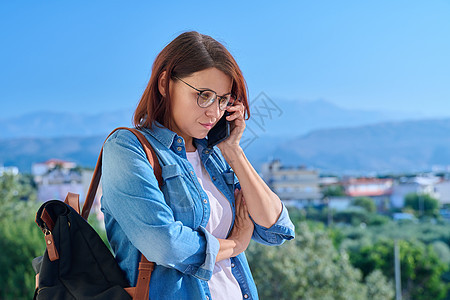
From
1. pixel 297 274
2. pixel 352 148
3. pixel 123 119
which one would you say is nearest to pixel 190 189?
pixel 297 274

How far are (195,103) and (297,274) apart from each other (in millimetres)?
6718

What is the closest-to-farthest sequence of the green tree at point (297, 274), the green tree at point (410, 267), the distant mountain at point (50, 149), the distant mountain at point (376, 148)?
the green tree at point (297, 274)
the green tree at point (410, 267)
the distant mountain at point (50, 149)
the distant mountain at point (376, 148)

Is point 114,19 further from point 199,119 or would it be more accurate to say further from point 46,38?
point 199,119

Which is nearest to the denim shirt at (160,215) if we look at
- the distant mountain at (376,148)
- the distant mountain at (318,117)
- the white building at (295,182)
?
the white building at (295,182)

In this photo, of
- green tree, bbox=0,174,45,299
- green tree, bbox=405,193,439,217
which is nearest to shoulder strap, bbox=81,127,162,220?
green tree, bbox=0,174,45,299

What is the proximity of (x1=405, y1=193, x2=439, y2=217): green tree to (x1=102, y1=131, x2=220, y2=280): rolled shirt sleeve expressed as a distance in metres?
31.7

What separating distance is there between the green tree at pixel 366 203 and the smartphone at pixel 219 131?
1164 inches

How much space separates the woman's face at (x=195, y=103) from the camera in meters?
0.89

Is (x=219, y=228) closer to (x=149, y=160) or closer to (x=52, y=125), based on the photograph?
(x=149, y=160)

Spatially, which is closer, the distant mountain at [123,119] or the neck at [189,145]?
the neck at [189,145]

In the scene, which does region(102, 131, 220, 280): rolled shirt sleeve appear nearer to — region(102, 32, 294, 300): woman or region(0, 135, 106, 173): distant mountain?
region(102, 32, 294, 300): woman

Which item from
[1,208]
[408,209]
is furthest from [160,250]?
[408,209]

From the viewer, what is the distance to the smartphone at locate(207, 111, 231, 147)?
0.99m

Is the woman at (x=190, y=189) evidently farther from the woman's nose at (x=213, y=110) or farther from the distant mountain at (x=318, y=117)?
the distant mountain at (x=318, y=117)
